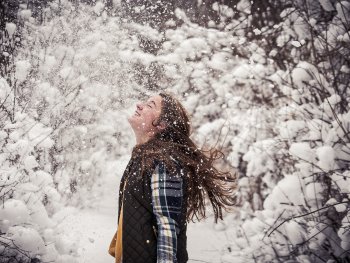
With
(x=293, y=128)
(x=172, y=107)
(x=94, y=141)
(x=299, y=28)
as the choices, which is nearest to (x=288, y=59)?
(x=299, y=28)

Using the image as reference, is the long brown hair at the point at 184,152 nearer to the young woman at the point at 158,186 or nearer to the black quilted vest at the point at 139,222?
the young woman at the point at 158,186

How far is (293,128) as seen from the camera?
351 centimetres

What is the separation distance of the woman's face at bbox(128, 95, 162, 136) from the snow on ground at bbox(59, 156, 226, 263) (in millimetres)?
1842

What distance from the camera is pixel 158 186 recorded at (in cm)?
171

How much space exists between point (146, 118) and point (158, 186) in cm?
52

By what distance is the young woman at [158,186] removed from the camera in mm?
1681

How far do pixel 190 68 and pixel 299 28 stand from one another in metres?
2.62

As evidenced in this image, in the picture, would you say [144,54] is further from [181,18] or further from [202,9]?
[202,9]

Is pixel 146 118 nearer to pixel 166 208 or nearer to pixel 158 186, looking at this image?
pixel 158 186

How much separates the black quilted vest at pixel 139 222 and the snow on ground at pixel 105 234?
1736mm

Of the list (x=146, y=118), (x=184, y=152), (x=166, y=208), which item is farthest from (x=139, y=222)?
(x=146, y=118)

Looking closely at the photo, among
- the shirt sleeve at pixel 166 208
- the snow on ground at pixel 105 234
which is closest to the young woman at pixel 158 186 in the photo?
the shirt sleeve at pixel 166 208

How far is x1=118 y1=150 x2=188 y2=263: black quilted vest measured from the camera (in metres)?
1.72

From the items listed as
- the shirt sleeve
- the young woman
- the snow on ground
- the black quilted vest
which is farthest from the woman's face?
the snow on ground
